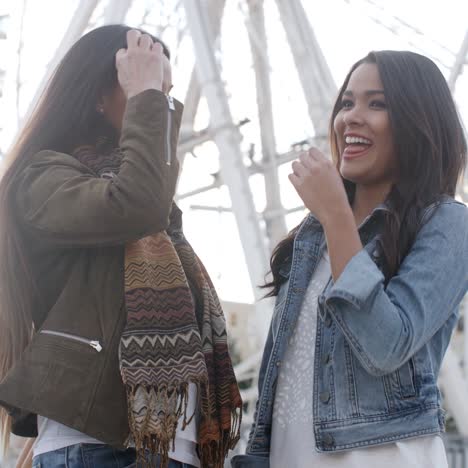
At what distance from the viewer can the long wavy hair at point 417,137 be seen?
8.38 feet

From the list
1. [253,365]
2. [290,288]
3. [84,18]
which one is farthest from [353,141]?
[253,365]

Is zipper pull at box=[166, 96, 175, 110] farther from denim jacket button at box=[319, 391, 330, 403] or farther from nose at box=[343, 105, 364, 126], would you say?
denim jacket button at box=[319, 391, 330, 403]

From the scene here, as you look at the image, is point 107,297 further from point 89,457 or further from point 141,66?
point 141,66

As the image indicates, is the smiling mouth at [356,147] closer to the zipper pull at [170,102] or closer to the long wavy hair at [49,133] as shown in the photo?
the zipper pull at [170,102]

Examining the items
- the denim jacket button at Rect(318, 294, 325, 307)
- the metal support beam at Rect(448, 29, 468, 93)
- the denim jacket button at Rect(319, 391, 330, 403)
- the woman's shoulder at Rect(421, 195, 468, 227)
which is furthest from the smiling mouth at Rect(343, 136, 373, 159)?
the metal support beam at Rect(448, 29, 468, 93)

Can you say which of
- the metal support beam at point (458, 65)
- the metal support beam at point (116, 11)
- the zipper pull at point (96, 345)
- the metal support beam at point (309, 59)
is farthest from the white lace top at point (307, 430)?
the metal support beam at point (309, 59)

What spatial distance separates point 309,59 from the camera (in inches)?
467

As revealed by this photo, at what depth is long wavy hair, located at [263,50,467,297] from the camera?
2.55 metres

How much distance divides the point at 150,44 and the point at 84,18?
7.96 m

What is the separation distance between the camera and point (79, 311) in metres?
2.52

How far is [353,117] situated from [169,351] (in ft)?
2.53

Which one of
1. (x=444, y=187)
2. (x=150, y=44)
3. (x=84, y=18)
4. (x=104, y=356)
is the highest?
(x=84, y=18)

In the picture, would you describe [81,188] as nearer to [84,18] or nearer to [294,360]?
[294,360]

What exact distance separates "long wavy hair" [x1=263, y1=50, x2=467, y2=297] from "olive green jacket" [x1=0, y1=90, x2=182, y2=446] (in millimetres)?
564
